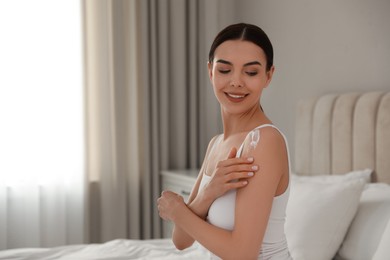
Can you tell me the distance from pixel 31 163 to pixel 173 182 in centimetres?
97

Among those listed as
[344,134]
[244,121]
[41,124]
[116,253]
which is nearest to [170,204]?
[244,121]

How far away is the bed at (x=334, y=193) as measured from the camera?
2045 millimetres

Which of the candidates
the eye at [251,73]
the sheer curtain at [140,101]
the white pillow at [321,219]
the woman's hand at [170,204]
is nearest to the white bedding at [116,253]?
the white pillow at [321,219]

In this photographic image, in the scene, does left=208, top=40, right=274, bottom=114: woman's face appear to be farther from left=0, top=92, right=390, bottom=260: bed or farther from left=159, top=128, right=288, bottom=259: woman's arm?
left=0, top=92, right=390, bottom=260: bed

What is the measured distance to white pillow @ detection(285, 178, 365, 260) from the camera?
2.04m

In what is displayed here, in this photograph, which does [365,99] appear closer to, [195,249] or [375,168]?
[375,168]

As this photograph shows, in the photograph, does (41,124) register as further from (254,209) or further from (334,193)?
(254,209)

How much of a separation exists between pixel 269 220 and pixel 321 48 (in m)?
2.09

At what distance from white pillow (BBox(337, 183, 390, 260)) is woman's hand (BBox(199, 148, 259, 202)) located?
3.05 feet

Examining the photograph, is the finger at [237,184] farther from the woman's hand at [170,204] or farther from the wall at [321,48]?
the wall at [321,48]

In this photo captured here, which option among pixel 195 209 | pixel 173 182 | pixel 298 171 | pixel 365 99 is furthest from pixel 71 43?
pixel 195 209

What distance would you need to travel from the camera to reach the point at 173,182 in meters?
3.83

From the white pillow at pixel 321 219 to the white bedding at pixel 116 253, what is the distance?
42 centimetres

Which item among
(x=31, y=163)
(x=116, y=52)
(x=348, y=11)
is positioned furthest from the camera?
→ (x=116, y=52)
